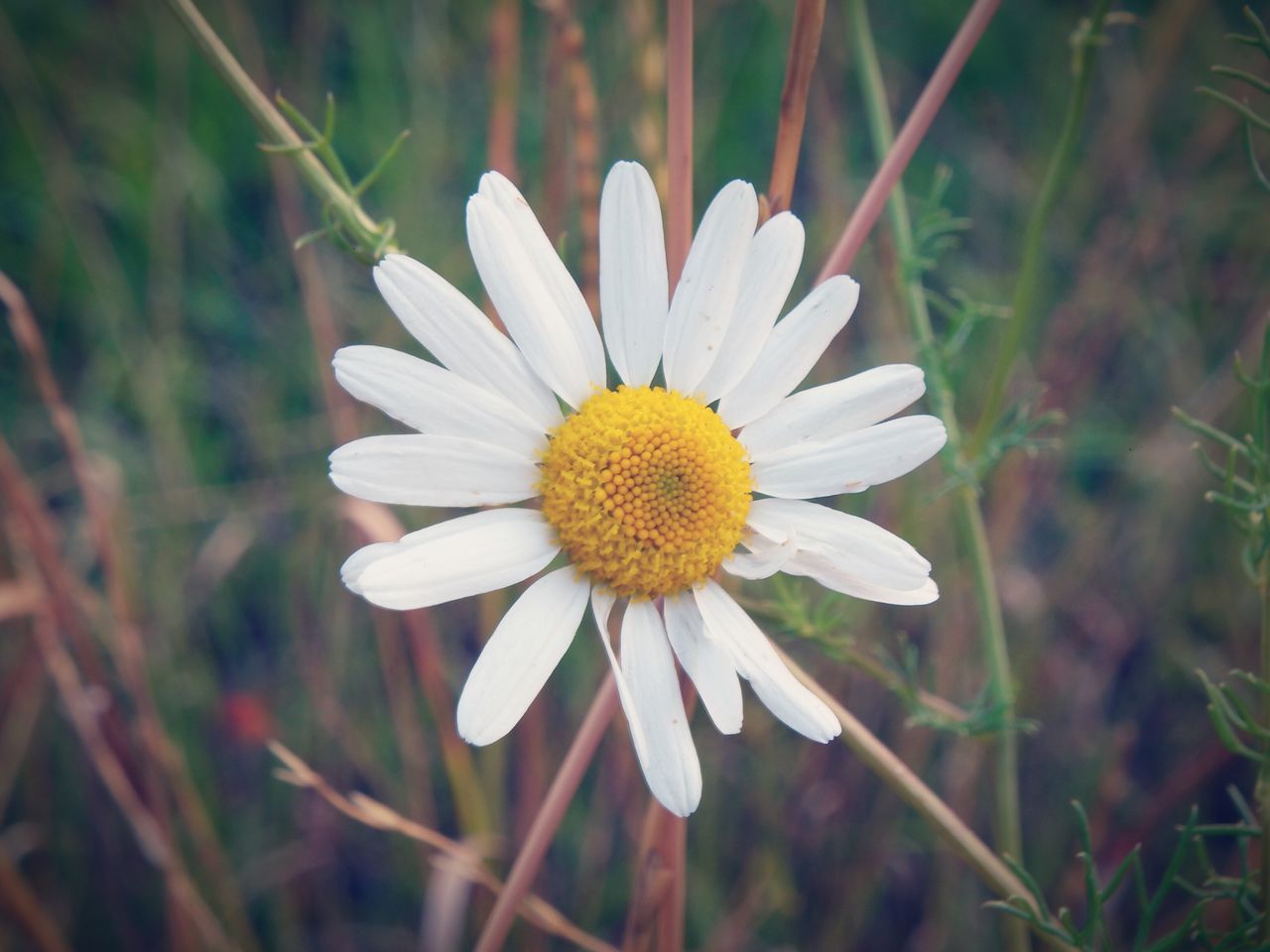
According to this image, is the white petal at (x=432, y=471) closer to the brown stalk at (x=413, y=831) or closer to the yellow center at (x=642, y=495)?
the yellow center at (x=642, y=495)

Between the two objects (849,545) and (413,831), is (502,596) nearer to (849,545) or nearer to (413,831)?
(413,831)

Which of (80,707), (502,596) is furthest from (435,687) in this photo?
(80,707)

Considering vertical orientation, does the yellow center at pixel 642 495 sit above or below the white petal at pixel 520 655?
above

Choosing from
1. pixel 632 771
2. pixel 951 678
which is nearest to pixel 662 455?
pixel 632 771

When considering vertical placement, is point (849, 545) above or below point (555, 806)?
above

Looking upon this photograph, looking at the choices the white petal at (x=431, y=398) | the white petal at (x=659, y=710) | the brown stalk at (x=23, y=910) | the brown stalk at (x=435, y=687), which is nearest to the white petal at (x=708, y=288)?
the white petal at (x=431, y=398)

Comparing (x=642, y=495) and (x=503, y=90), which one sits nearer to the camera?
(x=642, y=495)
